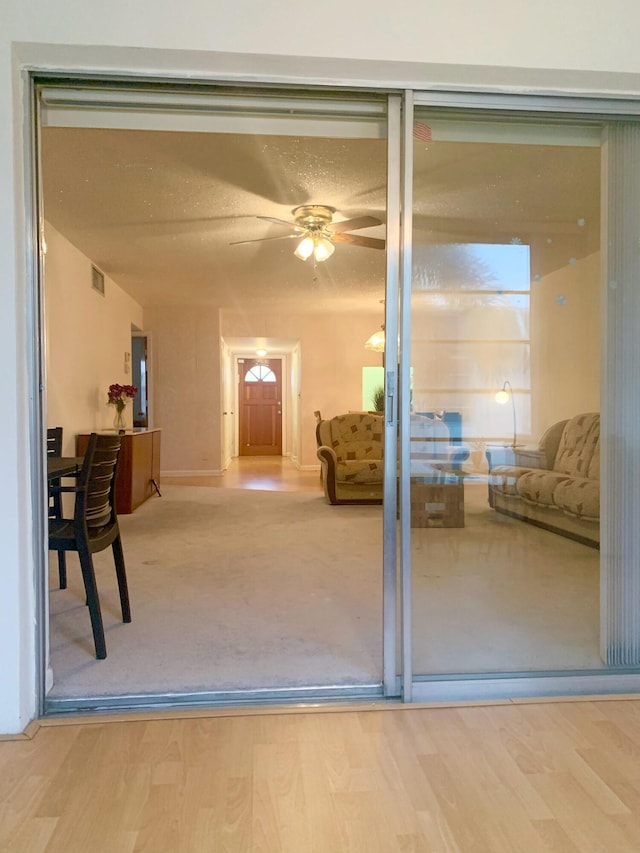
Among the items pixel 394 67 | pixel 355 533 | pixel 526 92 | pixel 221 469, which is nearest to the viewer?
pixel 394 67

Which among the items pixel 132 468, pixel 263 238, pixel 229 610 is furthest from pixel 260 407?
pixel 229 610

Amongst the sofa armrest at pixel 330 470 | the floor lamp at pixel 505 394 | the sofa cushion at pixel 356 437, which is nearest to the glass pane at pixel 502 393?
the floor lamp at pixel 505 394

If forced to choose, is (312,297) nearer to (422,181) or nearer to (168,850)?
(422,181)

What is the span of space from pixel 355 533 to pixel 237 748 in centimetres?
282

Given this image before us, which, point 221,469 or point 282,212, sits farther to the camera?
point 221,469

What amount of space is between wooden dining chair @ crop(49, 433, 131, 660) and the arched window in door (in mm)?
9261

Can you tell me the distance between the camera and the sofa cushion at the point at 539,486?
274 cm

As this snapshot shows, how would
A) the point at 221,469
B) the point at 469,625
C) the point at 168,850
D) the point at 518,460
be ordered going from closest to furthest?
1. the point at 168,850
2. the point at 469,625
3. the point at 518,460
4. the point at 221,469

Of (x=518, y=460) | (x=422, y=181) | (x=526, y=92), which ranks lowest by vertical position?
(x=518, y=460)

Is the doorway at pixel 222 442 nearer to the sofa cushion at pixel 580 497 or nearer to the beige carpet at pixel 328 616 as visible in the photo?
the beige carpet at pixel 328 616

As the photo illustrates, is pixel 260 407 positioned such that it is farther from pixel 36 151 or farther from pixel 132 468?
pixel 36 151

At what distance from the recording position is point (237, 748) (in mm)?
1554

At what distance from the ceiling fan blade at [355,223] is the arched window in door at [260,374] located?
794 centimetres

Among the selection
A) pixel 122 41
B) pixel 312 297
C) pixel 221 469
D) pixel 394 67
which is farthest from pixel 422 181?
pixel 221 469
